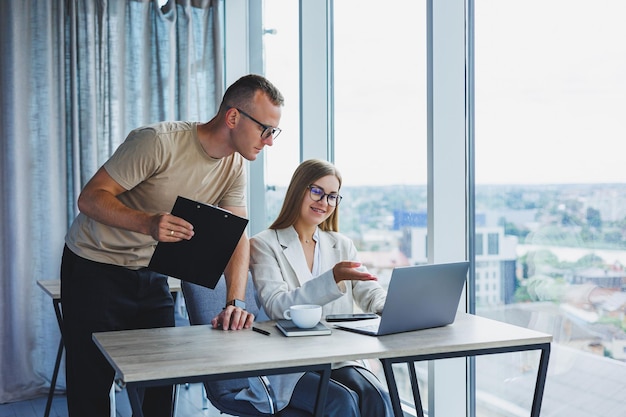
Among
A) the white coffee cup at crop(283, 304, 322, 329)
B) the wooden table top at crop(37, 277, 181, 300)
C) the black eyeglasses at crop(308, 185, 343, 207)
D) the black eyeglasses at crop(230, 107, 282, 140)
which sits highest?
the black eyeglasses at crop(230, 107, 282, 140)

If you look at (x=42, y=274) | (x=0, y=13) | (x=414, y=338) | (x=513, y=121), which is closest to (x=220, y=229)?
(x=414, y=338)

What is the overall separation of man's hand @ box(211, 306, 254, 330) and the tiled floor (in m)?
1.63

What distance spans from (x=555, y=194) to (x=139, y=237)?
1.41m

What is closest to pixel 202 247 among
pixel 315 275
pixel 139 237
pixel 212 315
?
pixel 139 237

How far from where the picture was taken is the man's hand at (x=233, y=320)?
2012mm

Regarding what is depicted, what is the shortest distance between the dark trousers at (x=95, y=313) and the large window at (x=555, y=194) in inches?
50.6

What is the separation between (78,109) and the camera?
13.2ft

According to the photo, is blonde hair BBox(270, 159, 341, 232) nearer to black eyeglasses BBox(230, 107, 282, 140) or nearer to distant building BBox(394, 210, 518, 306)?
black eyeglasses BBox(230, 107, 282, 140)

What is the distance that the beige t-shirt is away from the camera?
2.16 meters

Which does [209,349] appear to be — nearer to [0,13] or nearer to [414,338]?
[414,338]

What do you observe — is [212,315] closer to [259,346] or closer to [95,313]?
[95,313]

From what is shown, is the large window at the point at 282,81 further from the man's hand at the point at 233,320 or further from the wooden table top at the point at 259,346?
the wooden table top at the point at 259,346

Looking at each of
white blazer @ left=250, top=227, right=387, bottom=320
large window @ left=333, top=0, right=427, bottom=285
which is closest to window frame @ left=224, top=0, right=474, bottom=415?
large window @ left=333, top=0, right=427, bottom=285

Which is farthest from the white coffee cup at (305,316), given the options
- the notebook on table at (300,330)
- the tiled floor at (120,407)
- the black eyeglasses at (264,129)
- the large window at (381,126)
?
the tiled floor at (120,407)
